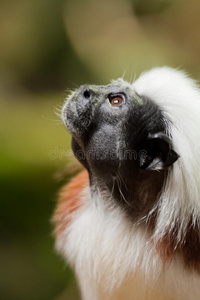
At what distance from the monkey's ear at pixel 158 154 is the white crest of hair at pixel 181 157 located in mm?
19

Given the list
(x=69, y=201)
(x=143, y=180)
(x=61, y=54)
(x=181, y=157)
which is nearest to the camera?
(x=181, y=157)

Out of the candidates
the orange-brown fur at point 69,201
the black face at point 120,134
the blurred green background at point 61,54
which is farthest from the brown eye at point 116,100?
the blurred green background at point 61,54

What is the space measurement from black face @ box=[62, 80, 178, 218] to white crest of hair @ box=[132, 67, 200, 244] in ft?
0.11

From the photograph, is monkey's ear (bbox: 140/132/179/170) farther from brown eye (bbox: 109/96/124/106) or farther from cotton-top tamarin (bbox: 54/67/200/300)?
brown eye (bbox: 109/96/124/106)

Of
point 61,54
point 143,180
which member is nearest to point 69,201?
point 143,180

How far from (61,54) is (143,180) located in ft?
7.28

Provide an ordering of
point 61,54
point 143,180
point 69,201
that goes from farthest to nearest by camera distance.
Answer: point 61,54, point 69,201, point 143,180

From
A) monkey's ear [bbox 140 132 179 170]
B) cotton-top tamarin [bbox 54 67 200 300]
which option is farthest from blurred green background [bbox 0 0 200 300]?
monkey's ear [bbox 140 132 179 170]

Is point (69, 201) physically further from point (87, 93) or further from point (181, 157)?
point (181, 157)

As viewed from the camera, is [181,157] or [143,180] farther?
[143,180]

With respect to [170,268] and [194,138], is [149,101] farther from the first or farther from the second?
[170,268]

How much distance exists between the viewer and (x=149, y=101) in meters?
1.29

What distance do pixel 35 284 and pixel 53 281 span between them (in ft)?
0.37

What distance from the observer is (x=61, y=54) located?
3.32 meters
